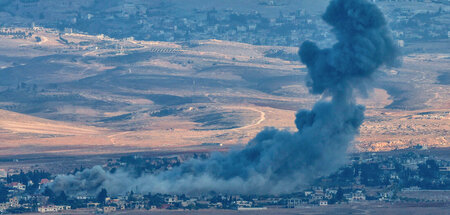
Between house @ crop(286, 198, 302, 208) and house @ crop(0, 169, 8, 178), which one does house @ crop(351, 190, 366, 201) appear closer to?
house @ crop(286, 198, 302, 208)

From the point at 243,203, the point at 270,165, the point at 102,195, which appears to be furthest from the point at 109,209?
the point at 270,165

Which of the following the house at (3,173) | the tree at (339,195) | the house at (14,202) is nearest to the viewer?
the house at (14,202)

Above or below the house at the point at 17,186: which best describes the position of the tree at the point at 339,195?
below

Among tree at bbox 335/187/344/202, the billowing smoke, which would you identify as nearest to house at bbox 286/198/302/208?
tree at bbox 335/187/344/202

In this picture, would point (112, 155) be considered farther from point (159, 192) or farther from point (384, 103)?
point (384, 103)

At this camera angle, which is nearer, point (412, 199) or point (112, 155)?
point (412, 199)

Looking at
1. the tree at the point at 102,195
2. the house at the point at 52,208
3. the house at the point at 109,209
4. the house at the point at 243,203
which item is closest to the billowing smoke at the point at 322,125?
the tree at the point at 102,195

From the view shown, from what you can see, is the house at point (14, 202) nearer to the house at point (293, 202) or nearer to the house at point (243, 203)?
the house at point (243, 203)

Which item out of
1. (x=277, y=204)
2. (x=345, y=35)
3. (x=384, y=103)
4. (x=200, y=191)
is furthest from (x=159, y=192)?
(x=384, y=103)
